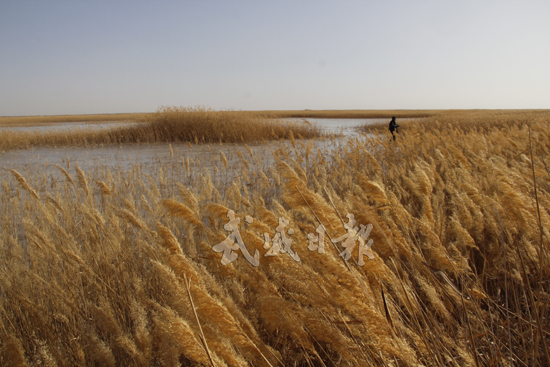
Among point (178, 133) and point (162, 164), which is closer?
point (162, 164)

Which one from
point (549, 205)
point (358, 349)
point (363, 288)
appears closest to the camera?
point (363, 288)

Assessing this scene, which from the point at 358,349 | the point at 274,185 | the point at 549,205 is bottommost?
the point at 274,185

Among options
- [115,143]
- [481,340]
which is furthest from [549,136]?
[115,143]

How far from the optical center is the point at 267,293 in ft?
3.31

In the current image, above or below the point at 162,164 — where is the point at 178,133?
above

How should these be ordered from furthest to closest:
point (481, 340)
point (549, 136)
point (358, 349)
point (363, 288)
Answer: point (549, 136)
point (481, 340)
point (358, 349)
point (363, 288)

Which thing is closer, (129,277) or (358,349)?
(358,349)

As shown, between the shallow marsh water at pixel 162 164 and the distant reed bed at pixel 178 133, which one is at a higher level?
the distant reed bed at pixel 178 133

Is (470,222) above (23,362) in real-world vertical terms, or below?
above

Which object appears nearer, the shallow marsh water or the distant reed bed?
the shallow marsh water

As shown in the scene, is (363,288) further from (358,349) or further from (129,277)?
(129,277)

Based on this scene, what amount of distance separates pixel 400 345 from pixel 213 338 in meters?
0.49

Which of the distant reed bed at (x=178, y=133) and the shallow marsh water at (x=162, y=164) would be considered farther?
the distant reed bed at (x=178, y=133)

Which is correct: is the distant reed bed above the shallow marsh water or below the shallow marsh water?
above
